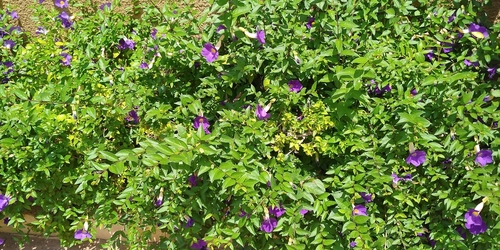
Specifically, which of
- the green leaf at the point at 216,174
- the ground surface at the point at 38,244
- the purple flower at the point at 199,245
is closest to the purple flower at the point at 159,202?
the purple flower at the point at 199,245

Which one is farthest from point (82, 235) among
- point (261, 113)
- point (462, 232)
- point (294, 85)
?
point (462, 232)

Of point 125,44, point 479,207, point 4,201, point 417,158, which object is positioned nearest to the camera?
point 479,207

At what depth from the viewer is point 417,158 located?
5.77 feet

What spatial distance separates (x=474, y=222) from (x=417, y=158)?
33 cm

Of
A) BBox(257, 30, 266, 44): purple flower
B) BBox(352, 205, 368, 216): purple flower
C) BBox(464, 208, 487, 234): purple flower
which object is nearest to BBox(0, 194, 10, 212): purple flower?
BBox(257, 30, 266, 44): purple flower

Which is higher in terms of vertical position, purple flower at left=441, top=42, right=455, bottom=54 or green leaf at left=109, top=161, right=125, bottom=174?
purple flower at left=441, top=42, right=455, bottom=54

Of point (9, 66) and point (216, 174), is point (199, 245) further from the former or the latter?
point (9, 66)

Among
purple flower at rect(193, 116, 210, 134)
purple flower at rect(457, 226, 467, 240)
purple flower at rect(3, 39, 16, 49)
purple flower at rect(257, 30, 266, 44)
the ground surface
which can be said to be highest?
purple flower at rect(257, 30, 266, 44)

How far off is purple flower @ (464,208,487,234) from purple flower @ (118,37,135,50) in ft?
6.37

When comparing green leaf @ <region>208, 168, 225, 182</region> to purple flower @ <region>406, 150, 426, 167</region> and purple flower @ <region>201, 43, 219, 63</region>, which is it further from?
purple flower @ <region>406, 150, 426, 167</region>

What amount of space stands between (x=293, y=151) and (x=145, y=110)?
74 centimetres

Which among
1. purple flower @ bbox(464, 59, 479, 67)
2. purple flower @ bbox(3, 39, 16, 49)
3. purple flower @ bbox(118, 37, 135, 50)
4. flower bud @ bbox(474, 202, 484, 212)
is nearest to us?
flower bud @ bbox(474, 202, 484, 212)

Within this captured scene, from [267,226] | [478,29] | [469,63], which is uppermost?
[478,29]

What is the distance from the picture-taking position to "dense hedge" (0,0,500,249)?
1.71 meters
